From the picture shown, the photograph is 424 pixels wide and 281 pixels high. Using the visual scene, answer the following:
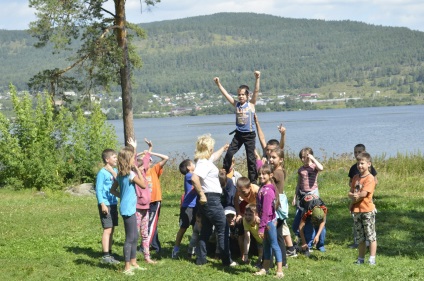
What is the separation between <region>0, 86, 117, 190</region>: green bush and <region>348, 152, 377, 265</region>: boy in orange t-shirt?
57.0ft

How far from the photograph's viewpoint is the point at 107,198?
10.7 m

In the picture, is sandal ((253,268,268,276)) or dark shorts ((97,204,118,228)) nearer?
sandal ((253,268,268,276))

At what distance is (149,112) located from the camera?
19562 centimetres

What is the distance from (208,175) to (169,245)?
8.94 feet

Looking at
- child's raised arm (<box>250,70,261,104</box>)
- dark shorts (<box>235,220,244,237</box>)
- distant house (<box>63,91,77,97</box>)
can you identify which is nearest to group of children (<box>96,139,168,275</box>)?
dark shorts (<box>235,220,244,237</box>)

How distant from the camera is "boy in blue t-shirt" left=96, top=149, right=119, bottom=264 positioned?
10.5 m

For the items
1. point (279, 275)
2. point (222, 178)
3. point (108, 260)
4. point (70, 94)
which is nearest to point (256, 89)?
point (222, 178)

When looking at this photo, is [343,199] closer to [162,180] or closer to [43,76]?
[162,180]

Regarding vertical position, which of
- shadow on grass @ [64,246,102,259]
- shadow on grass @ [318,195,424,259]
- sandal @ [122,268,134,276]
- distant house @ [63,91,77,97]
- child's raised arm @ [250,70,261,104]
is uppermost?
child's raised arm @ [250,70,261,104]

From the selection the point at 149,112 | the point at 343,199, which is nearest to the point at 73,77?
the point at 343,199

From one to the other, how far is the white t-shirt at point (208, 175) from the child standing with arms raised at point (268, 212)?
782 mm

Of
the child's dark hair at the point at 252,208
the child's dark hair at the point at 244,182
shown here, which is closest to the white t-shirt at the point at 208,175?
the child's dark hair at the point at 244,182

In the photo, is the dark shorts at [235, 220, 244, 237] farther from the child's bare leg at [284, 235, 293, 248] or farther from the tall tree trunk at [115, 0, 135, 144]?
the tall tree trunk at [115, 0, 135, 144]

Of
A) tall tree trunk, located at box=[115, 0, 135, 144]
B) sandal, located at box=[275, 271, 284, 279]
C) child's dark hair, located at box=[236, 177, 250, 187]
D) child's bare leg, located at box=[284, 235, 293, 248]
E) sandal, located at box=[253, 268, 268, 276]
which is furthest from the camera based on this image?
tall tree trunk, located at box=[115, 0, 135, 144]
